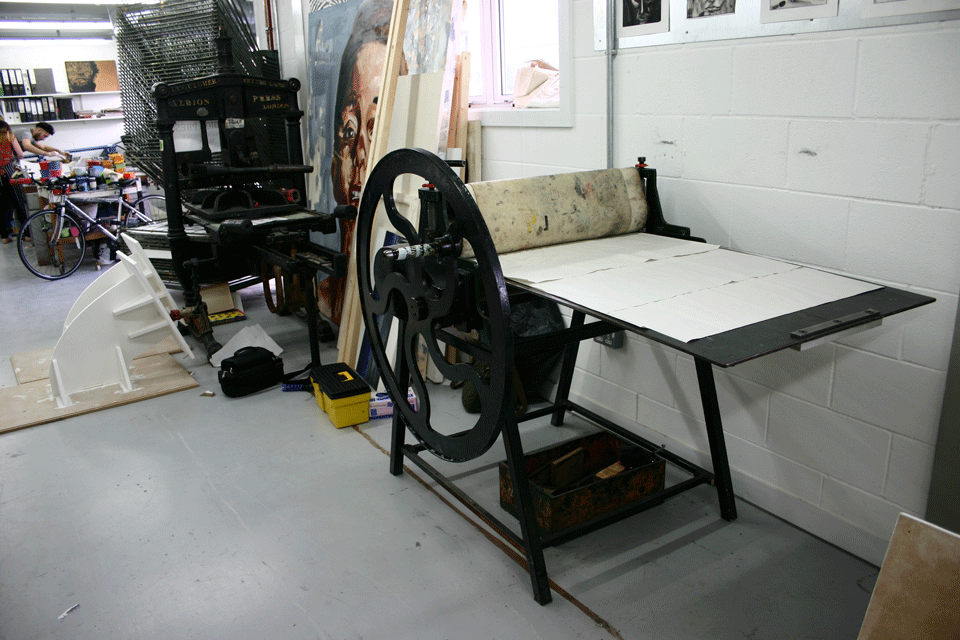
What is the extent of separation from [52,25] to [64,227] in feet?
15.1

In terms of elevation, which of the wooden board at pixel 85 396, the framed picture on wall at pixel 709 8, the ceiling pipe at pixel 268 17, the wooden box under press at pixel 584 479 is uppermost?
the ceiling pipe at pixel 268 17

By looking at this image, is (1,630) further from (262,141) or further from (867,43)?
(262,141)

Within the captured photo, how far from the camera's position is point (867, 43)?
176 cm

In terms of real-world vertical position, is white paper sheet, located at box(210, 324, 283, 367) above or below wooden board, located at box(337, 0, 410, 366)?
below

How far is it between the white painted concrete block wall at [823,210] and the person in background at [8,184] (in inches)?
263

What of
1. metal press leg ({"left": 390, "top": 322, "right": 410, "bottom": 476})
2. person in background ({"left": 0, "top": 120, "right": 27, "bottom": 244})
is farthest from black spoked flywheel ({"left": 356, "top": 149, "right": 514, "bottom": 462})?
person in background ({"left": 0, "top": 120, "right": 27, "bottom": 244})

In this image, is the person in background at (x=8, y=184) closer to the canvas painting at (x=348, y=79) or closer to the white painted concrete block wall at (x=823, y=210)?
the canvas painting at (x=348, y=79)

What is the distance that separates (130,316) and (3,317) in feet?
6.89

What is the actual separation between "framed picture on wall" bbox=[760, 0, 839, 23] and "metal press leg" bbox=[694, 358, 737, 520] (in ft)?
3.27

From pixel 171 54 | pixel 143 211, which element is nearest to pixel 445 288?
pixel 171 54

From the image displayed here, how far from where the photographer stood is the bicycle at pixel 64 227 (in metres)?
5.82

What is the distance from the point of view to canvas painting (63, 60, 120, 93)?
954 centimetres

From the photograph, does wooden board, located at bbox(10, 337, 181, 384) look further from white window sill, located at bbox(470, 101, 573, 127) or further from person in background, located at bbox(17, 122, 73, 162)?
person in background, located at bbox(17, 122, 73, 162)

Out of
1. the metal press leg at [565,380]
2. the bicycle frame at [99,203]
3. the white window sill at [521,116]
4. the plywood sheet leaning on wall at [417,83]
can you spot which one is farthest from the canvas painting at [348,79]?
the bicycle frame at [99,203]
